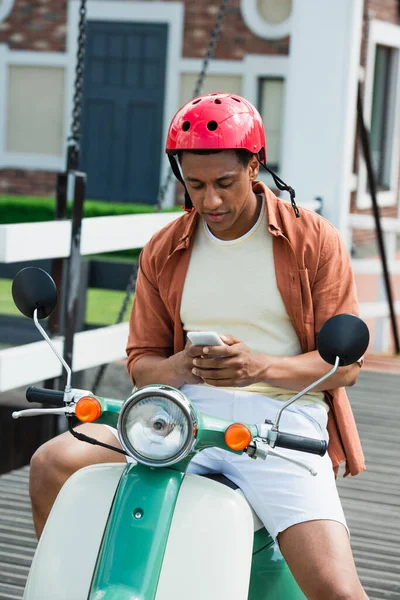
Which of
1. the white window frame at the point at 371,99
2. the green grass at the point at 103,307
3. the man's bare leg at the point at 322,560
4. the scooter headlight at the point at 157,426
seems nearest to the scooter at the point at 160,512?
the scooter headlight at the point at 157,426

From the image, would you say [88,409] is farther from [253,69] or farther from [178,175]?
[253,69]

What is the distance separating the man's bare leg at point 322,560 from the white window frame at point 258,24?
11749 millimetres

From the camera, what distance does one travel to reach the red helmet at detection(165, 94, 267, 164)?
2240mm

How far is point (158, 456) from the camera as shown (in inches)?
78.7

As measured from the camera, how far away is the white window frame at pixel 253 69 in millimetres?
13305

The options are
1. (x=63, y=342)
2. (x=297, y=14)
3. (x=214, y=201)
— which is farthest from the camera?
(x=297, y=14)

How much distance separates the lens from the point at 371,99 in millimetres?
9930

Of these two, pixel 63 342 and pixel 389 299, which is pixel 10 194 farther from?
pixel 63 342

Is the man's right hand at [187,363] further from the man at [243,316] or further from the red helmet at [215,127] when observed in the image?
the red helmet at [215,127]

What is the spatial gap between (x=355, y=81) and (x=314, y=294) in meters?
4.23

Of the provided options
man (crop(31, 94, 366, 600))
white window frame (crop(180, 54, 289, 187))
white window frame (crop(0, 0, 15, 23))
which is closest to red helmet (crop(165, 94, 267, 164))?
man (crop(31, 94, 366, 600))

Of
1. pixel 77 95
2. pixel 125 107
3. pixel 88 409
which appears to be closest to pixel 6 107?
pixel 125 107

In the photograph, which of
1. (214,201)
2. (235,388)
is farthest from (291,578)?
(214,201)

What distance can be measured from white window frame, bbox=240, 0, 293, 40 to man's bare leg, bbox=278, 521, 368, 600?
11749 mm
